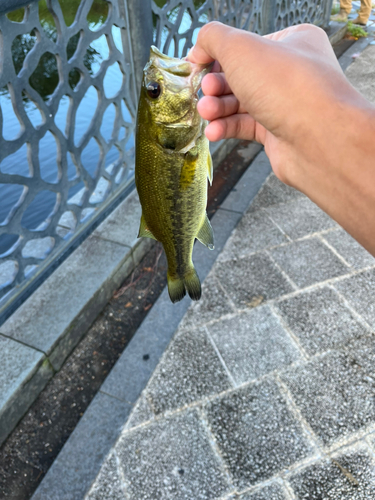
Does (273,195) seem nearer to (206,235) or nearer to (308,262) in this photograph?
(308,262)

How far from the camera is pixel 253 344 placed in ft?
10.7

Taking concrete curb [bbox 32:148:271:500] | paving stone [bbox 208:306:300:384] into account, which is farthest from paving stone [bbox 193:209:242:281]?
paving stone [bbox 208:306:300:384]

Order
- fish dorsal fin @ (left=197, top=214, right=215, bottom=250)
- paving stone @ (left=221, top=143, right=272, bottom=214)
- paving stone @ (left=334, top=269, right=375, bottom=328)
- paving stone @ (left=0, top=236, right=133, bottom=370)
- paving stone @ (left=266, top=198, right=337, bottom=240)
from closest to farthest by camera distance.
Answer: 1. fish dorsal fin @ (left=197, top=214, right=215, bottom=250)
2. paving stone @ (left=0, top=236, right=133, bottom=370)
3. paving stone @ (left=334, top=269, right=375, bottom=328)
4. paving stone @ (left=266, top=198, right=337, bottom=240)
5. paving stone @ (left=221, top=143, right=272, bottom=214)

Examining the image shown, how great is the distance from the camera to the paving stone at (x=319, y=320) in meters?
3.25

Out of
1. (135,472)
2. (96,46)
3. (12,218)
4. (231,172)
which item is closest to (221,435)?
(135,472)

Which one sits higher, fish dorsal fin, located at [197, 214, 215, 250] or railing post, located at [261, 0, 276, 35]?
railing post, located at [261, 0, 276, 35]

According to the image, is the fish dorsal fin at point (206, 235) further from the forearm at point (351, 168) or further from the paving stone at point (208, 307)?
the paving stone at point (208, 307)

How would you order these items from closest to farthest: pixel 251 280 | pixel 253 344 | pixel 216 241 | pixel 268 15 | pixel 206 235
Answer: pixel 206 235
pixel 253 344
pixel 251 280
pixel 216 241
pixel 268 15

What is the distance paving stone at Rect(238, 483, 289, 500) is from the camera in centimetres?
241

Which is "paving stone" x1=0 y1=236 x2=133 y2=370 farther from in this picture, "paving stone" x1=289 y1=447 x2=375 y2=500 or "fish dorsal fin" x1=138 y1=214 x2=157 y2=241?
"paving stone" x1=289 y1=447 x2=375 y2=500

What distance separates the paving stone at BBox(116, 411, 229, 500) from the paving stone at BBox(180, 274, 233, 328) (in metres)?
0.83

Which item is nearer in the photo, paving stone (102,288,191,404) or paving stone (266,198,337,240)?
paving stone (102,288,191,404)

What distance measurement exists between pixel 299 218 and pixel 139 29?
254cm

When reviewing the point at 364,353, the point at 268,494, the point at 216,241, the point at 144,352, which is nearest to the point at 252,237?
the point at 216,241
